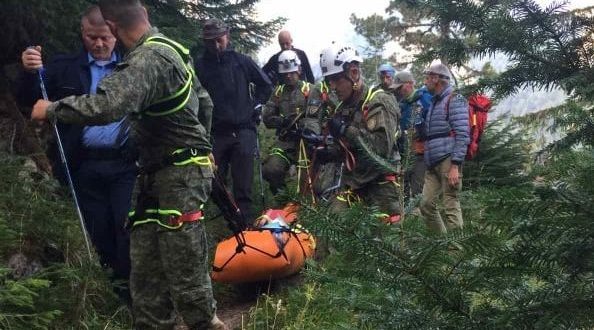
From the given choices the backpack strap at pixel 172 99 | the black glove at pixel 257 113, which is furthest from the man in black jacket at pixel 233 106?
the backpack strap at pixel 172 99

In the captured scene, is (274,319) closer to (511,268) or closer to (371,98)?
(371,98)

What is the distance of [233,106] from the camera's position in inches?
303

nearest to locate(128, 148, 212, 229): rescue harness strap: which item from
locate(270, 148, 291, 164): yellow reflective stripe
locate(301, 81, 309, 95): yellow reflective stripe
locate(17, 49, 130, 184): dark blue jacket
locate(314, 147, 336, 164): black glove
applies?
locate(17, 49, 130, 184): dark blue jacket

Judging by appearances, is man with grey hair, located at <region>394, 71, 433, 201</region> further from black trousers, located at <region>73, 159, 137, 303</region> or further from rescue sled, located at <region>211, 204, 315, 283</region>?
black trousers, located at <region>73, 159, 137, 303</region>

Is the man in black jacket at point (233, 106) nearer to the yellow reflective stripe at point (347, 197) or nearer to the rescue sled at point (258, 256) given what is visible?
the rescue sled at point (258, 256)

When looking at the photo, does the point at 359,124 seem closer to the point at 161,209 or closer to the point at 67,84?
the point at 161,209

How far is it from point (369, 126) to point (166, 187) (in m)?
2.09

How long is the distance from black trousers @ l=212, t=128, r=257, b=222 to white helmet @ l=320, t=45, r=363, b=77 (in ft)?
6.70

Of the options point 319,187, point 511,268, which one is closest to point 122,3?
point 511,268

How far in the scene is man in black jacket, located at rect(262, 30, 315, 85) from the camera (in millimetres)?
9375

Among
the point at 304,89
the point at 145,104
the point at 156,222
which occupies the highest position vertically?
the point at 145,104

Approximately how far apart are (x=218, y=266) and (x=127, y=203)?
1.01m

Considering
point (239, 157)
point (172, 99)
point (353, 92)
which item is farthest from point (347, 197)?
point (239, 157)

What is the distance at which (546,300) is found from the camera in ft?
6.42
